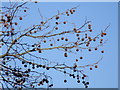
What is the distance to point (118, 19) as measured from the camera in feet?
17.5

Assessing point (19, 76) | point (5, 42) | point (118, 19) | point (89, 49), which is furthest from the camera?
point (118, 19)

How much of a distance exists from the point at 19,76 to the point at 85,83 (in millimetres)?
555

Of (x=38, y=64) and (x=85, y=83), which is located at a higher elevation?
(x=38, y=64)

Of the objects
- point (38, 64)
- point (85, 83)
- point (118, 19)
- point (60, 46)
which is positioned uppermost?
point (118, 19)

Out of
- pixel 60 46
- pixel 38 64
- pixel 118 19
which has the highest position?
pixel 118 19

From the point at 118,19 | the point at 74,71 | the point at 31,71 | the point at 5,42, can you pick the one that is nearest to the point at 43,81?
the point at 31,71

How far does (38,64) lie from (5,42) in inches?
13.5

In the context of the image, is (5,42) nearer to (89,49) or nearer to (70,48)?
(70,48)

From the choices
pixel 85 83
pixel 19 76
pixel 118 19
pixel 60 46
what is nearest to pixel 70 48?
pixel 60 46

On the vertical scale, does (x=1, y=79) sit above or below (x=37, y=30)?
below

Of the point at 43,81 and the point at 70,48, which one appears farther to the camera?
the point at 70,48

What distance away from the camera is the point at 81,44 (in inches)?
90.7

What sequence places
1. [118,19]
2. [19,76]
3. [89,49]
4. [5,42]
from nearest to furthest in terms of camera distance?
[19,76] → [5,42] → [89,49] → [118,19]

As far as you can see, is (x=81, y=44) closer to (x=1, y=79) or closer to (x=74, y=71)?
(x=74, y=71)
